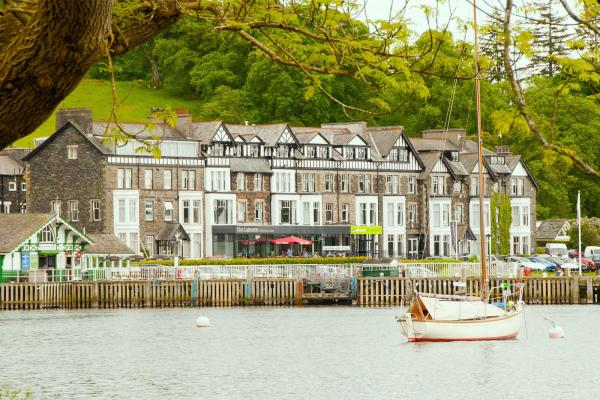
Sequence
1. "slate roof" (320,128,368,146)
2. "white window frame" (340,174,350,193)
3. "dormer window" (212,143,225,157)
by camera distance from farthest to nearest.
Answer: "white window frame" (340,174,350,193), "slate roof" (320,128,368,146), "dormer window" (212,143,225,157)

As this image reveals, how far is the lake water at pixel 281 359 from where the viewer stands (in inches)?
1700

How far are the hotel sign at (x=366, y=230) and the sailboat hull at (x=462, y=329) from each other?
59263 millimetres

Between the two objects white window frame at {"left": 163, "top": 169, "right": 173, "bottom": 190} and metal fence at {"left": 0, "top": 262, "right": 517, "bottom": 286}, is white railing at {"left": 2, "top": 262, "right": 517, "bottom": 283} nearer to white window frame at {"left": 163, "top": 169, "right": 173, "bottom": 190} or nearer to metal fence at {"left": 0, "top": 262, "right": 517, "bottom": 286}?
metal fence at {"left": 0, "top": 262, "right": 517, "bottom": 286}

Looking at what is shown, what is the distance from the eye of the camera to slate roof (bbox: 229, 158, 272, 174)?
369 ft

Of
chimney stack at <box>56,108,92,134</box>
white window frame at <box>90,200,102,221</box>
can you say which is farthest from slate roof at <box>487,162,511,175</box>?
chimney stack at <box>56,108,92,134</box>

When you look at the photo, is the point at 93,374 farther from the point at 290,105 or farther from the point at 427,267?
the point at 290,105

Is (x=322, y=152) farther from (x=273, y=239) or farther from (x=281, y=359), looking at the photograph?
(x=281, y=359)

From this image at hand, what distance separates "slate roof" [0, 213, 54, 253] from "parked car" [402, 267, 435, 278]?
Answer: 23.3 m

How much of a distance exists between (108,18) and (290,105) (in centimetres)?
13688

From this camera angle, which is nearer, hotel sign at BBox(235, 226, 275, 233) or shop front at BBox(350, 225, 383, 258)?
hotel sign at BBox(235, 226, 275, 233)

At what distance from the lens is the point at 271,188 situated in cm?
11556

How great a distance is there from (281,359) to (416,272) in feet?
115

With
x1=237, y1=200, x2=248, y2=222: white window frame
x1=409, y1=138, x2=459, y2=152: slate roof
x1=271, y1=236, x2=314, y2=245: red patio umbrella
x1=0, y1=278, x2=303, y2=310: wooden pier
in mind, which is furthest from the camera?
x1=409, y1=138, x2=459, y2=152: slate roof

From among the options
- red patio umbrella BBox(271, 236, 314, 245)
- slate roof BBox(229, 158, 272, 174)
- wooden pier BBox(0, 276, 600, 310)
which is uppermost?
slate roof BBox(229, 158, 272, 174)
